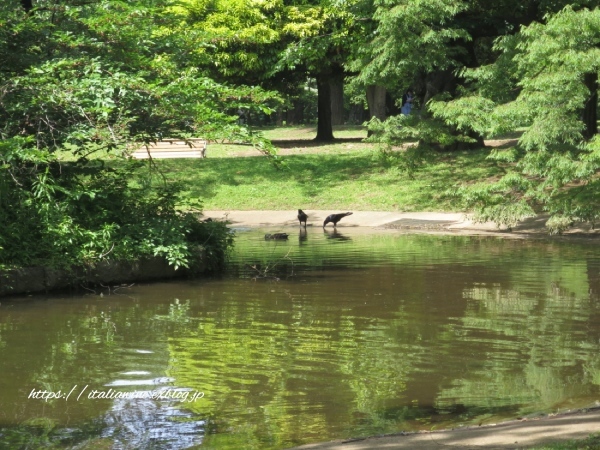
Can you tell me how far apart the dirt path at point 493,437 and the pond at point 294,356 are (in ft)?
2.27

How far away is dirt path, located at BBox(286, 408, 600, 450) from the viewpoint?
6.62m

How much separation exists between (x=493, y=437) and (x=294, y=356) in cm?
393

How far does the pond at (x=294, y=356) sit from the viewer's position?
323 inches

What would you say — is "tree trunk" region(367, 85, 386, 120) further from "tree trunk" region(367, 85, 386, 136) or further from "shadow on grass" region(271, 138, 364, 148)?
"shadow on grass" region(271, 138, 364, 148)

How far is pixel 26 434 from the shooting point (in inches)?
310

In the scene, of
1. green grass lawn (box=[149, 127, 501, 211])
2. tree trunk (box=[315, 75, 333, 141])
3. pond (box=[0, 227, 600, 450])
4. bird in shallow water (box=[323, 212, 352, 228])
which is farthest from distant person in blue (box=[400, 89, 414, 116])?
pond (box=[0, 227, 600, 450])

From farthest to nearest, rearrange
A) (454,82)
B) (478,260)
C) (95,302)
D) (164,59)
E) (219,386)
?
(454,82) < (478,260) < (164,59) < (95,302) < (219,386)

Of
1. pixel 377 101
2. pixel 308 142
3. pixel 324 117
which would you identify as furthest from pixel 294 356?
pixel 377 101

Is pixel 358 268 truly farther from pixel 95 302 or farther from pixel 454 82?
pixel 454 82

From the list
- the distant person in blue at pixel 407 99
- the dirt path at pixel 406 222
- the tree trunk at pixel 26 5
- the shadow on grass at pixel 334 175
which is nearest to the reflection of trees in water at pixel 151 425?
the tree trunk at pixel 26 5

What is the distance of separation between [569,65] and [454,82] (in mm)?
10128

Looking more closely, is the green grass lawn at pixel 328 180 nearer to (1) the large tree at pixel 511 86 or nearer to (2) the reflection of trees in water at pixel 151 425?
(1) the large tree at pixel 511 86

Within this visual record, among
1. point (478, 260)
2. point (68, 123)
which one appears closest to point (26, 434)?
point (68, 123)

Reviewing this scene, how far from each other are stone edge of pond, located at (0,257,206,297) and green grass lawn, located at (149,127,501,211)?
12.5 m
